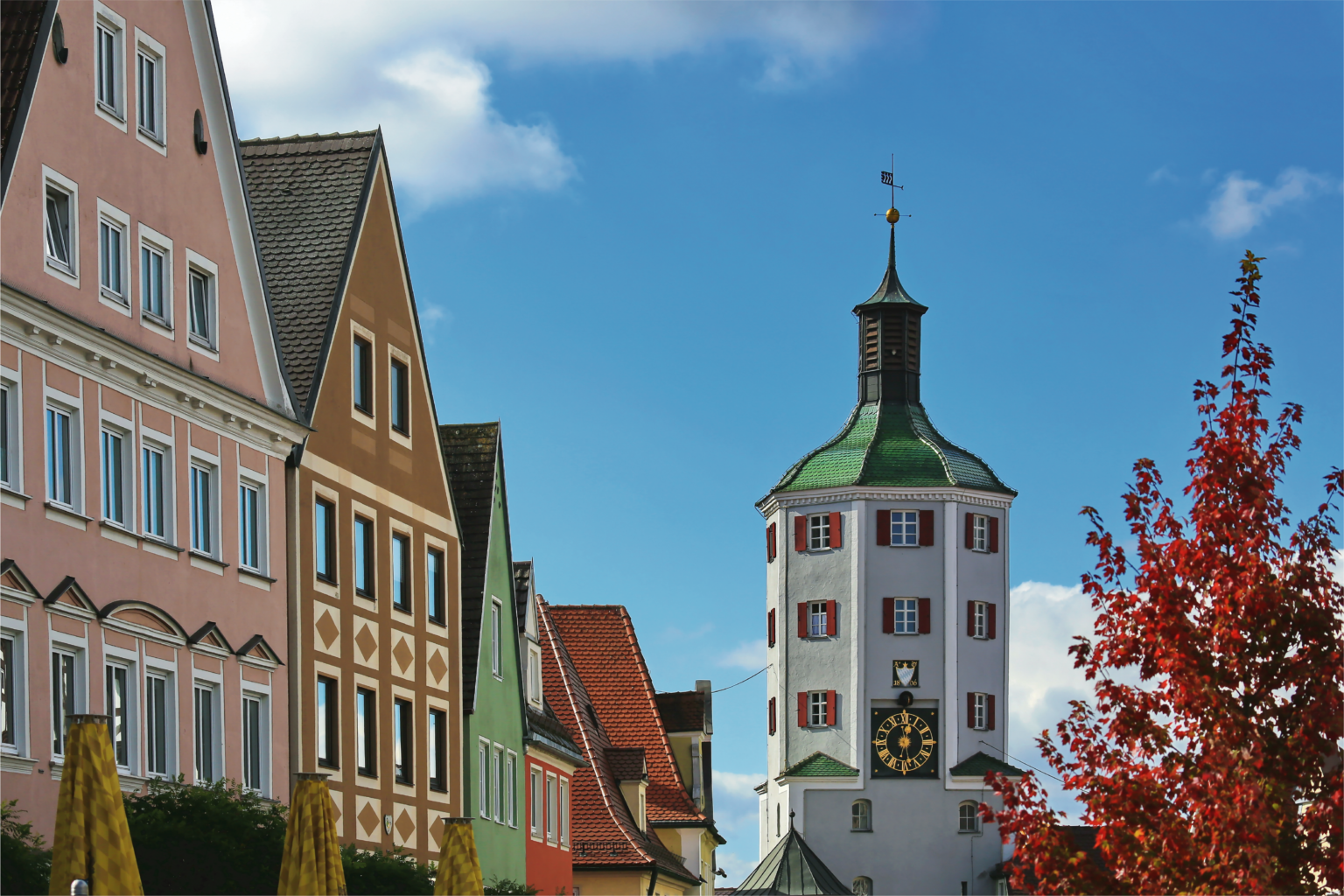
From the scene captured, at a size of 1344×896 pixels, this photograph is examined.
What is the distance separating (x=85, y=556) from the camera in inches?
956

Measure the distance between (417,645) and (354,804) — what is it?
13.3ft

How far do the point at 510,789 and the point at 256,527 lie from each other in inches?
561

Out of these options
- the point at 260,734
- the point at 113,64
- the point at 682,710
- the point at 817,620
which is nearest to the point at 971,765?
the point at 817,620

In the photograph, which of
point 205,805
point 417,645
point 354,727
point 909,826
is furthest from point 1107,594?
point 909,826

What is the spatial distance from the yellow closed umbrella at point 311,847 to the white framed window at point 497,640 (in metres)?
19.2

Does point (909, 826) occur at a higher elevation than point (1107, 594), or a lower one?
lower

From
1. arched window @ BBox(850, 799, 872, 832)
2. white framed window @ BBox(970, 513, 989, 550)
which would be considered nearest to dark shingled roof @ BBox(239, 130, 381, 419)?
arched window @ BBox(850, 799, 872, 832)

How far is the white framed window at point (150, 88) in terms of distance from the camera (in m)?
26.4

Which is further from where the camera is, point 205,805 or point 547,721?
point 547,721

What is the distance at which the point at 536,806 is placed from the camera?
148 feet

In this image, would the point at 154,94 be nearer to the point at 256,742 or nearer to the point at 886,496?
the point at 256,742

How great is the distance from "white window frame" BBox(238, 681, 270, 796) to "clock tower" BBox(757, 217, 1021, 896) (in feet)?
241

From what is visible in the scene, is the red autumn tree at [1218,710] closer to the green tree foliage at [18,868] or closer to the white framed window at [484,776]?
the green tree foliage at [18,868]

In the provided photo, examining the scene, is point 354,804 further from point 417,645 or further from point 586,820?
point 586,820
